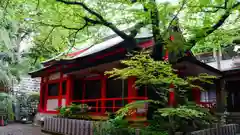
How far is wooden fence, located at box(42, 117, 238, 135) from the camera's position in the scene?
6.70 m

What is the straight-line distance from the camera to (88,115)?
9.91 metres

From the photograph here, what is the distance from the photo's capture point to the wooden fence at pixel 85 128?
6700 millimetres

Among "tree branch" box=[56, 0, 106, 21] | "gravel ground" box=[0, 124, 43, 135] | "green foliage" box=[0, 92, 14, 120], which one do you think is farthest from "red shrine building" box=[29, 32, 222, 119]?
"green foliage" box=[0, 92, 14, 120]

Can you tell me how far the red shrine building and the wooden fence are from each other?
147 centimetres

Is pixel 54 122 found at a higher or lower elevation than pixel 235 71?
lower

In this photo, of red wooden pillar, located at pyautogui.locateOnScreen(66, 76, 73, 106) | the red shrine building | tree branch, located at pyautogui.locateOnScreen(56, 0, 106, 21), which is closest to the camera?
tree branch, located at pyautogui.locateOnScreen(56, 0, 106, 21)

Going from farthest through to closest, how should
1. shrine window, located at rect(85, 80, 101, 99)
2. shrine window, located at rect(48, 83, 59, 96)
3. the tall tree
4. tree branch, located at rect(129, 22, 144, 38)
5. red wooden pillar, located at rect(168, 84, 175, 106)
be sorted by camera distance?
shrine window, located at rect(48, 83, 59, 96), shrine window, located at rect(85, 80, 101, 99), tree branch, located at rect(129, 22, 144, 38), the tall tree, red wooden pillar, located at rect(168, 84, 175, 106)

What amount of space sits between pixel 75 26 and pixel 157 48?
9.74ft

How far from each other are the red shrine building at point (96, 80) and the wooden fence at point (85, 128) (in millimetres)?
1468

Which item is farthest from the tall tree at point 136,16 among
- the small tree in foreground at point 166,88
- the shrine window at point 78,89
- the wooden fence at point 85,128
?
the shrine window at point 78,89

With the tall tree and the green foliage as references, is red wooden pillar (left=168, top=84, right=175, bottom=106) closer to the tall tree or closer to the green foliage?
the tall tree

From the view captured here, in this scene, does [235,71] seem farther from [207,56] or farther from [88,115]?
[88,115]

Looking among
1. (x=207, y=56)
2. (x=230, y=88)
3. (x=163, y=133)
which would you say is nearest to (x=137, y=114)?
(x=163, y=133)

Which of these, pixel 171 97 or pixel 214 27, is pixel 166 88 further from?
pixel 214 27
